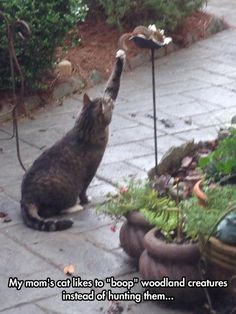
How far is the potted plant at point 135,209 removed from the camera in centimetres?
567

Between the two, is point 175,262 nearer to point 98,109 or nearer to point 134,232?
point 134,232

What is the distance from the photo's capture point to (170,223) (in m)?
5.43

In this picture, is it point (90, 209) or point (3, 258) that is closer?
point (3, 258)

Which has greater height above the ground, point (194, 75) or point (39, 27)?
point (39, 27)

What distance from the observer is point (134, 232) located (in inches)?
227

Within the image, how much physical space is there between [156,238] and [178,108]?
13.2 feet

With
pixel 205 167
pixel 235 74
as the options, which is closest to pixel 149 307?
pixel 205 167

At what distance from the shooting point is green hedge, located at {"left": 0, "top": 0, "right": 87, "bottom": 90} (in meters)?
9.20

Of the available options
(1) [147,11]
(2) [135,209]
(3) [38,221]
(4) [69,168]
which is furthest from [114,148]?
(1) [147,11]

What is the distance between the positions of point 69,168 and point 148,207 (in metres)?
1.24

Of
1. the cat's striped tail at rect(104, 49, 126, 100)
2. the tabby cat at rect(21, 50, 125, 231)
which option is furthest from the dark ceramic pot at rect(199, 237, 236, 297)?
the cat's striped tail at rect(104, 49, 126, 100)

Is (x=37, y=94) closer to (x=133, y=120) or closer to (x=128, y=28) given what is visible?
(x=133, y=120)

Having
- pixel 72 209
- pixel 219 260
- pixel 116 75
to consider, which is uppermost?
pixel 116 75

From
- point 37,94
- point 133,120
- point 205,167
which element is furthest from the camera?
point 37,94
